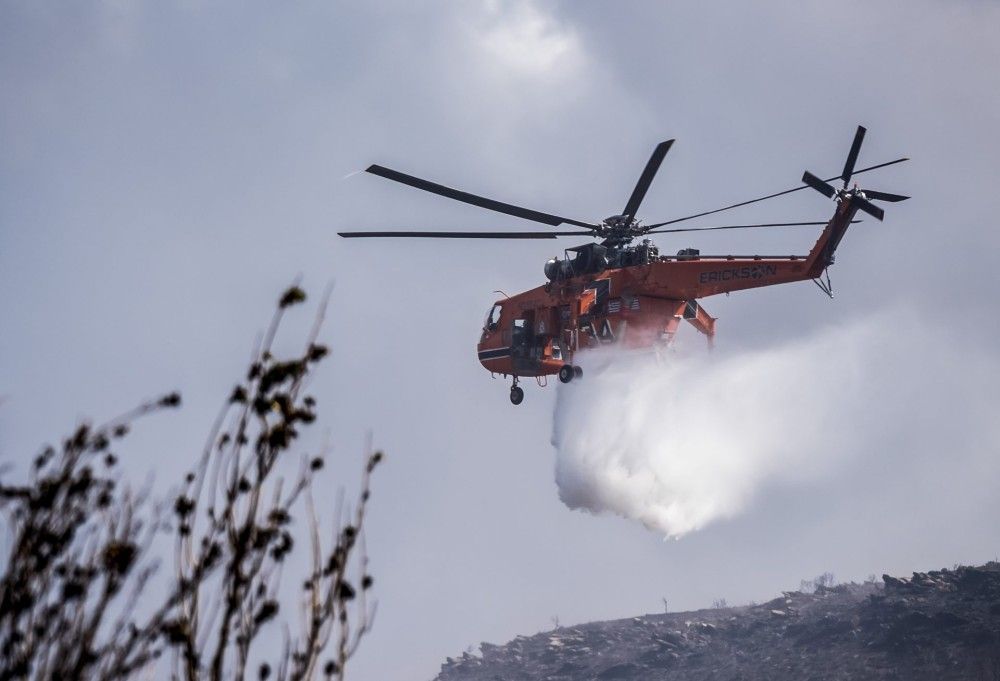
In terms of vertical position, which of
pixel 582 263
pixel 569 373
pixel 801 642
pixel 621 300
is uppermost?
pixel 801 642

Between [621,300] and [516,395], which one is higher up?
[621,300]

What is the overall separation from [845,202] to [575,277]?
9.67 meters

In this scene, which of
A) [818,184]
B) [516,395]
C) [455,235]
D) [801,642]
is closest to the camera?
[818,184]

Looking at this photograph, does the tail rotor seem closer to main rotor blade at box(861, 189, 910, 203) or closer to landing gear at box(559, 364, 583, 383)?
main rotor blade at box(861, 189, 910, 203)

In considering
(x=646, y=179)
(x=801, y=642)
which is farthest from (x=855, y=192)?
Answer: (x=801, y=642)

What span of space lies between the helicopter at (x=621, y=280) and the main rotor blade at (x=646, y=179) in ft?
0.11

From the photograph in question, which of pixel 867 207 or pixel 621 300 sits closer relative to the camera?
pixel 867 207

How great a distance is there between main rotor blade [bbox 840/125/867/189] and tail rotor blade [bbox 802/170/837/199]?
2.38 ft

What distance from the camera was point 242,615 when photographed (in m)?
8.00

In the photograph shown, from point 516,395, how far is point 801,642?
334 feet

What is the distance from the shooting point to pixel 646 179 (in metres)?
40.0

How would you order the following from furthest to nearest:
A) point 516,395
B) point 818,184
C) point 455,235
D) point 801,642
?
point 801,642, point 516,395, point 455,235, point 818,184

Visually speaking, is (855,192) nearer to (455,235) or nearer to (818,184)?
(818,184)

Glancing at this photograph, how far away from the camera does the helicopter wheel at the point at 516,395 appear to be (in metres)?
43.0
